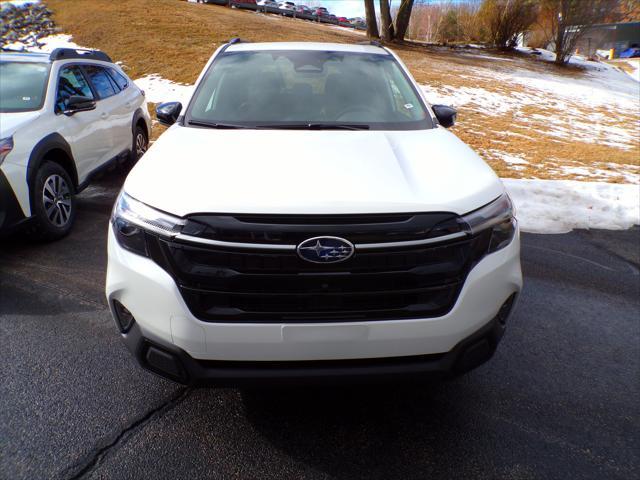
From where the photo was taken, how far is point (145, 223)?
210 cm

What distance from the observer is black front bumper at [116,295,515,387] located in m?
2.05

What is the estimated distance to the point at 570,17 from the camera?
85.5ft

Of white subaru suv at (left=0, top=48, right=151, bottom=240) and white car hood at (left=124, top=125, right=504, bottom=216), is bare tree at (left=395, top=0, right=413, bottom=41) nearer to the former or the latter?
white subaru suv at (left=0, top=48, right=151, bottom=240)

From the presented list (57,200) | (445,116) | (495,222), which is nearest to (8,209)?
(57,200)

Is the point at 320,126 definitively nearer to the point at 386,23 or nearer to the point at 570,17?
the point at 386,23

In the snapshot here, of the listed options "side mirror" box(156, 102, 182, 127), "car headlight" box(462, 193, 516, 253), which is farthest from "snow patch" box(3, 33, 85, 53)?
"car headlight" box(462, 193, 516, 253)

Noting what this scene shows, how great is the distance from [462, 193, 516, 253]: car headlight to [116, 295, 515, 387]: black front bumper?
16.3 inches

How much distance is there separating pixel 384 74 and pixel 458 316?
7.93 feet

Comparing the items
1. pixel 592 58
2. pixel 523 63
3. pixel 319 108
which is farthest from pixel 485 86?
pixel 592 58

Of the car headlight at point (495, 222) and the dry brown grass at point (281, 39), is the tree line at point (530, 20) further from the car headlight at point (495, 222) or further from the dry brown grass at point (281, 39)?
the car headlight at point (495, 222)

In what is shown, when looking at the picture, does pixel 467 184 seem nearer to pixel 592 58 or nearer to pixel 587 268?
pixel 587 268

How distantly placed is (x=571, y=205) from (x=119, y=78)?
6419 mm

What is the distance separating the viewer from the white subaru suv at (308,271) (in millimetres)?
1995

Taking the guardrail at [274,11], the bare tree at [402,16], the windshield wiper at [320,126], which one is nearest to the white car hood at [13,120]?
the windshield wiper at [320,126]
